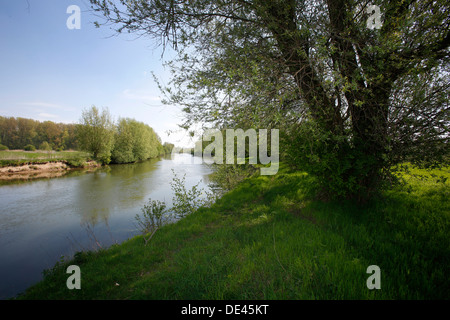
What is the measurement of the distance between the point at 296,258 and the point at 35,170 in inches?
1562

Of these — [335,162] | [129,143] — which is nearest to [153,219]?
[335,162]

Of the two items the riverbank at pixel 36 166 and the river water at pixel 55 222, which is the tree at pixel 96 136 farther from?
the river water at pixel 55 222

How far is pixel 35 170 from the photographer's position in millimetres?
28469

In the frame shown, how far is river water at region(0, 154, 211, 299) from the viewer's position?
264 inches

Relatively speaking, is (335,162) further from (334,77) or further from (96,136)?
(96,136)

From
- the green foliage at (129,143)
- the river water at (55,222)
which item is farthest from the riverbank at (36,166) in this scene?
the river water at (55,222)

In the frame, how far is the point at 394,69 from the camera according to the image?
149 inches

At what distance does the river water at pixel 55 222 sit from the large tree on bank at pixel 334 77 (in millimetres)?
7522

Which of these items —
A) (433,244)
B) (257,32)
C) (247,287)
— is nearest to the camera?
(247,287)
